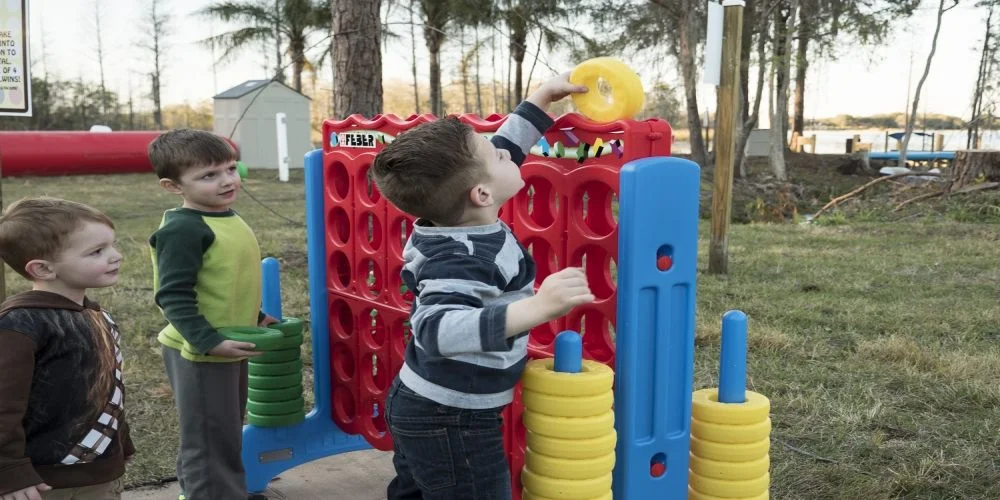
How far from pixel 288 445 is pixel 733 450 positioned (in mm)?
1680

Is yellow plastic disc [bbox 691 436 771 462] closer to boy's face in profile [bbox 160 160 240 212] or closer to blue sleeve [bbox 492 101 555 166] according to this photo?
blue sleeve [bbox 492 101 555 166]

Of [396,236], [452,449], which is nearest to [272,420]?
[396,236]

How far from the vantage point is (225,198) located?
2.49 meters

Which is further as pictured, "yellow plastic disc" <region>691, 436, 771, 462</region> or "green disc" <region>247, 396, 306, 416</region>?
"green disc" <region>247, 396, 306, 416</region>

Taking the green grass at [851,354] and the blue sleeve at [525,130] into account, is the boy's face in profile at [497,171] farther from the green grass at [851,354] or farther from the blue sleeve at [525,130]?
the green grass at [851,354]

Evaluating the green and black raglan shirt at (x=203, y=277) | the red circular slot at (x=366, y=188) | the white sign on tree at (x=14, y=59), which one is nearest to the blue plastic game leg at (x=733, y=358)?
the red circular slot at (x=366, y=188)

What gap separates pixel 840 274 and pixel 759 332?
2.35 metres

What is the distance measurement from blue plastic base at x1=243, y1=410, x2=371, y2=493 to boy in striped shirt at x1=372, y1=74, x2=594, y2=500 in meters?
1.20

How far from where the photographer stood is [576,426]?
69.6 inches

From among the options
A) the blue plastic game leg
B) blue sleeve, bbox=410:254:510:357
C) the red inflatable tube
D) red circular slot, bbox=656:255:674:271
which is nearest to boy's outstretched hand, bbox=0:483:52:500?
blue sleeve, bbox=410:254:510:357

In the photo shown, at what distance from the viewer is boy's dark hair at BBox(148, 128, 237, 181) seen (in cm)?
243

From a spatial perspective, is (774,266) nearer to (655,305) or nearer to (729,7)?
(729,7)

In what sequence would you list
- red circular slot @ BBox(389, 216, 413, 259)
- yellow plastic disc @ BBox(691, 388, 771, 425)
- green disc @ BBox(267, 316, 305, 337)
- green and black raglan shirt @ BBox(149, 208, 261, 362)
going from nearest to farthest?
yellow plastic disc @ BBox(691, 388, 771, 425)
green and black raglan shirt @ BBox(149, 208, 261, 362)
red circular slot @ BBox(389, 216, 413, 259)
green disc @ BBox(267, 316, 305, 337)

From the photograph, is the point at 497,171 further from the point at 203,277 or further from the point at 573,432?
the point at 203,277
